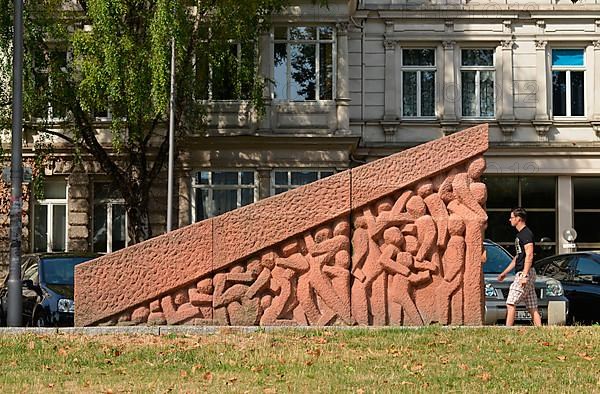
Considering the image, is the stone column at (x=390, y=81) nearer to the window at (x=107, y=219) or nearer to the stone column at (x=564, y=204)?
the stone column at (x=564, y=204)

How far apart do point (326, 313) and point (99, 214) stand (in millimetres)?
18027

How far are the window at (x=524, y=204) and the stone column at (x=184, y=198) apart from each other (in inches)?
364

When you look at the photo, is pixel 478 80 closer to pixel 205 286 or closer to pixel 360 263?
pixel 360 263

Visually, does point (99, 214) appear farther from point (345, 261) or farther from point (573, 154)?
point (345, 261)

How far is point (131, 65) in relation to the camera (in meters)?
23.3

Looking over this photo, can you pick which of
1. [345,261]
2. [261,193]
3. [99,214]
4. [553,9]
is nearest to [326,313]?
[345,261]

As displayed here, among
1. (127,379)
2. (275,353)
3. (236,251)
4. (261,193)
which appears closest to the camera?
(127,379)

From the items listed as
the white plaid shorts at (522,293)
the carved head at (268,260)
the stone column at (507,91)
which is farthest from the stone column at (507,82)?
the carved head at (268,260)

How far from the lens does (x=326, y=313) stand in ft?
45.8

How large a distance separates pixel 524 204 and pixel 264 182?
27.5 feet

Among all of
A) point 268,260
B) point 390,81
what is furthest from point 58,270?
point 390,81

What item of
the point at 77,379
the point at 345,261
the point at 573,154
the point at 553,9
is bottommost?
the point at 77,379

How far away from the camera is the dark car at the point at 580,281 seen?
18.2 meters

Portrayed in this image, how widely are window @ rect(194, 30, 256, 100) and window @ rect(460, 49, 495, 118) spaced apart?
8.38m
